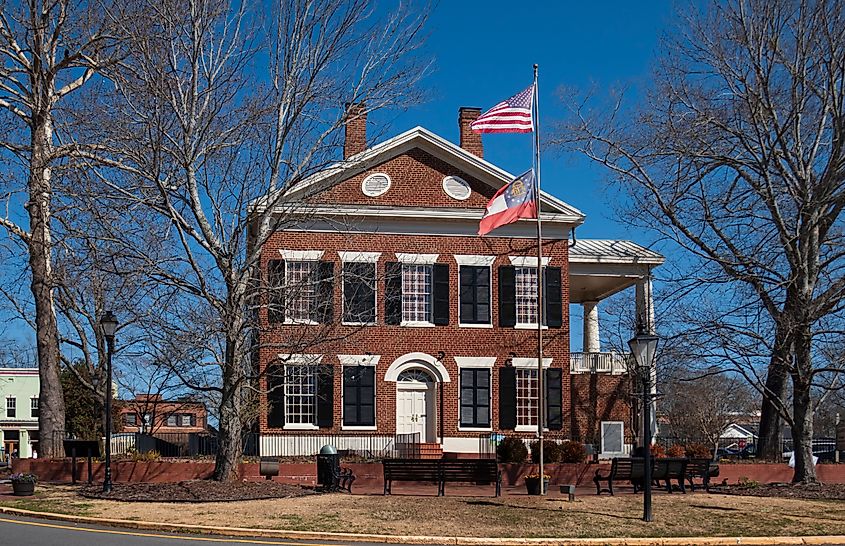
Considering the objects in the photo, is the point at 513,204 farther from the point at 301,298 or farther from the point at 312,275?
the point at 301,298

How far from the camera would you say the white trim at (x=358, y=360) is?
33812mm

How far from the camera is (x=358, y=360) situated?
3384 cm

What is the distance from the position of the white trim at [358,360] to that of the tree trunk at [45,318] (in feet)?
30.8

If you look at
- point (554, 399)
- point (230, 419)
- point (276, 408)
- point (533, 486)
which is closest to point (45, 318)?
point (230, 419)

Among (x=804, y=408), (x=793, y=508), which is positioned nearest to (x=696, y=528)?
(x=793, y=508)

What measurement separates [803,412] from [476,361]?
40.0 feet

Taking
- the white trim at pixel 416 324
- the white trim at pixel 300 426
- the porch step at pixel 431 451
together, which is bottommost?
the porch step at pixel 431 451

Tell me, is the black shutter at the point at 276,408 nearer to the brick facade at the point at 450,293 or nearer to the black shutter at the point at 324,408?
the brick facade at the point at 450,293

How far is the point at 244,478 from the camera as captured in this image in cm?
2559

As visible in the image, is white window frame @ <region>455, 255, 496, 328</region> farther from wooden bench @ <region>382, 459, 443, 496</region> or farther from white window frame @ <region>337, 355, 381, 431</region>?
wooden bench @ <region>382, 459, 443, 496</region>

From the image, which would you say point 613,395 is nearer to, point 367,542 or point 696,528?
point 696,528

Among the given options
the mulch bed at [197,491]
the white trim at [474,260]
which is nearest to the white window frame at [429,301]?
the white trim at [474,260]

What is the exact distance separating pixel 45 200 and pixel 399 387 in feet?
46.2

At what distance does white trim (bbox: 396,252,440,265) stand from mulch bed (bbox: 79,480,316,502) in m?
12.4
